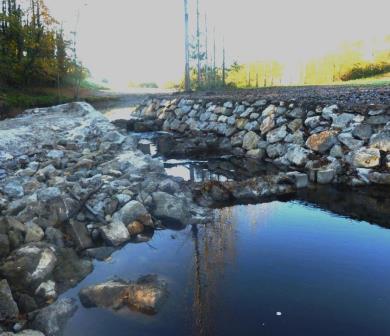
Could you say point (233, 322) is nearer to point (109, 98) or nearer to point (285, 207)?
point (285, 207)

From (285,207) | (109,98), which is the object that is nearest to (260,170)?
(285,207)

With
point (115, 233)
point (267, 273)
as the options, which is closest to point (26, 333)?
point (115, 233)

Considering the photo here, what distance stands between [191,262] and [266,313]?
5.74 feet

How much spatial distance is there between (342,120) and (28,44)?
89.4ft

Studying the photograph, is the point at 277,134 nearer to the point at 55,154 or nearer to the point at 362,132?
the point at 362,132

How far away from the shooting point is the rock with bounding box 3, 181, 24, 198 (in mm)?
8258

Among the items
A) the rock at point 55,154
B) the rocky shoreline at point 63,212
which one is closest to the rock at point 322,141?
the rocky shoreline at point 63,212

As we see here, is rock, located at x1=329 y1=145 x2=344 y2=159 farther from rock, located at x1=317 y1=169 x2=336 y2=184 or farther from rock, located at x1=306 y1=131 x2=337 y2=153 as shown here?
rock, located at x1=317 y1=169 x2=336 y2=184

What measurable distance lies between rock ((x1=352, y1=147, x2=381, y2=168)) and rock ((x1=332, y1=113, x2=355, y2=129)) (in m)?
1.38

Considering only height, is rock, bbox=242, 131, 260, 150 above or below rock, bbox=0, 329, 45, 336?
above

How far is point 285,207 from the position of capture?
9.19 metres

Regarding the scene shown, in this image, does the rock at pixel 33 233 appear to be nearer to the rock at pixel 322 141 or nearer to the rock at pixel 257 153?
the rock at pixel 322 141

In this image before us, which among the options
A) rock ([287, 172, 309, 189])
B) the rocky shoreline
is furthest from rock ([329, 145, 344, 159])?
the rocky shoreline

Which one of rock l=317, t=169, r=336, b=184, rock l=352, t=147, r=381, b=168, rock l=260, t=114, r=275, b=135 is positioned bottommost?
rock l=317, t=169, r=336, b=184
